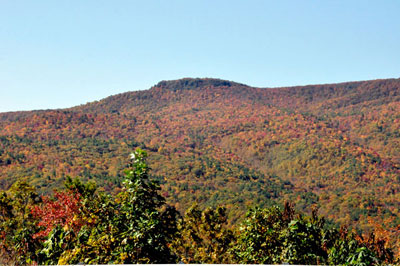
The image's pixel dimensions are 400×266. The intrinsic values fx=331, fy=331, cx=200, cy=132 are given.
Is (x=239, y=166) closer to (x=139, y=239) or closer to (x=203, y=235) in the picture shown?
(x=203, y=235)

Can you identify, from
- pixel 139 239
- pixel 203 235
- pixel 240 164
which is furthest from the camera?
pixel 240 164

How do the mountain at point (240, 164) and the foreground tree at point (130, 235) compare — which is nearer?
the foreground tree at point (130, 235)

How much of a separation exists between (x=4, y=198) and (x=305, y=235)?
2178cm

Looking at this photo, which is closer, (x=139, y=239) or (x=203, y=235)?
(x=139, y=239)

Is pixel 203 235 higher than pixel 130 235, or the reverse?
pixel 130 235

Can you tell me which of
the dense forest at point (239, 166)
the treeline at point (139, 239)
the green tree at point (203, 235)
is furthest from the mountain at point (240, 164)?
the treeline at point (139, 239)

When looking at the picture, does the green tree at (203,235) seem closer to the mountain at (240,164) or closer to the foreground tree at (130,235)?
the foreground tree at (130,235)

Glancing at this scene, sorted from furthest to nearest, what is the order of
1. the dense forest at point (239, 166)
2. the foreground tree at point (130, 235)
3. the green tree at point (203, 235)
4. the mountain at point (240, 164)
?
1. the mountain at point (240, 164)
2. the dense forest at point (239, 166)
3. the green tree at point (203, 235)
4. the foreground tree at point (130, 235)

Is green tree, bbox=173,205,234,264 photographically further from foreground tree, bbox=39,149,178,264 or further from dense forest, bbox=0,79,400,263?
dense forest, bbox=0,79,400,263

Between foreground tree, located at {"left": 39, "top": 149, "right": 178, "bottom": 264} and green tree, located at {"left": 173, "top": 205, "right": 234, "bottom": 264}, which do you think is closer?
foreground tree, located at {"left": 39, "top": 149, "right": 178, "bottom": 264}

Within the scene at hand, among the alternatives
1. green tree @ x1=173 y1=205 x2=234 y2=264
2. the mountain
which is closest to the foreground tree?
green tree @ x1=173 y1=205 x2=234 y2=264

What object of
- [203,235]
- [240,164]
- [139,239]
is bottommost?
[240,164]

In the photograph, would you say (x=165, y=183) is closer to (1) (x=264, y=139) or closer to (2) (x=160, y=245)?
(1) (x=264, y=139)

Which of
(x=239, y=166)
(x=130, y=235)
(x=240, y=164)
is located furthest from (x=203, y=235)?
(x=240, y=164)
